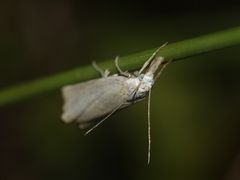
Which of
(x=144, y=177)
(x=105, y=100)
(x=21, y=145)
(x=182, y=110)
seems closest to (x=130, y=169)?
(x=144, y=177)

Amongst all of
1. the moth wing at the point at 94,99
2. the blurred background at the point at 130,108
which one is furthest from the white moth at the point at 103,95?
the blurred background at the point at 130,108

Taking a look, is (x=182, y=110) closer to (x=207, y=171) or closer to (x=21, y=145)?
(x=207, y=171)

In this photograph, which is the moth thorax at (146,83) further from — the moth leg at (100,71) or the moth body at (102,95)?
the moth leg at (100,71)

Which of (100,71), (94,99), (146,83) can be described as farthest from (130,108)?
(100,71)

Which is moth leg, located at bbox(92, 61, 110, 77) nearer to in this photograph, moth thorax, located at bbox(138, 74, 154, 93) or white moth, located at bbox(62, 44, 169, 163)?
white moth, located at bbox(62, 44, 169, 163)

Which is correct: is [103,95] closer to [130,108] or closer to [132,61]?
[132,61]

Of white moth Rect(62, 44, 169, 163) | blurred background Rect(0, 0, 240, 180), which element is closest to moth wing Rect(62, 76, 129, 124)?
white moth Rect(62, 44, 169, 163)

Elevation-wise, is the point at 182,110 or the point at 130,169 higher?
the point at 182,110
